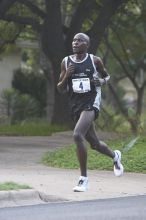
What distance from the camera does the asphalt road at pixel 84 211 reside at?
792 centimetres

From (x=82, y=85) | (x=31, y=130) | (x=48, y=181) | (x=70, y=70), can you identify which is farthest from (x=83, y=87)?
(x=31, y=130)

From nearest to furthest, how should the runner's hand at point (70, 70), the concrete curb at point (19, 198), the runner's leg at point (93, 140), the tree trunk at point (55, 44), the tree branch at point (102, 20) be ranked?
1. the concrete curb at point (19, 198)
2. the runner's hand at point (70, 70)
3. the runner's leg at point (93, 140)
4. the tree trunk at point (55, 44)
5. the tree branch at point (102, 20)

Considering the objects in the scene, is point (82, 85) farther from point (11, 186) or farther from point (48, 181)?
point (48, 181)

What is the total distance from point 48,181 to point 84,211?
240 centimetres

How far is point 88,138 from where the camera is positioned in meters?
9.78

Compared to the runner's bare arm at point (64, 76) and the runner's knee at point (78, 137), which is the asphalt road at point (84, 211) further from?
the runner's bare arm at point (64, 76)

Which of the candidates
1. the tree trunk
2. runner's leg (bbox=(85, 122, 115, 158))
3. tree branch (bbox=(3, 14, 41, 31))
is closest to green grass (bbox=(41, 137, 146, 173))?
runner's leg (bbox=(85, 122, 115, 158))

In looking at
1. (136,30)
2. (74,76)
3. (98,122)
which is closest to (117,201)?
(74,76)

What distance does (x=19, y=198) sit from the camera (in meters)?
9.16

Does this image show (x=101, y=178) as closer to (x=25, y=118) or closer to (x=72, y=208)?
(x=72, y=208)

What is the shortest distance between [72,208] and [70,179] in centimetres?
252

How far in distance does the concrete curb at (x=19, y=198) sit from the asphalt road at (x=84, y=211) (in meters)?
0.34

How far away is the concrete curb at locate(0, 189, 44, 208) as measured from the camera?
9.01 m

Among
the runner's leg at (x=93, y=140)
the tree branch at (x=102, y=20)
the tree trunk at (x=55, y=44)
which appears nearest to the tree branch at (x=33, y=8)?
the tree trunk at (x=55, y=44)
